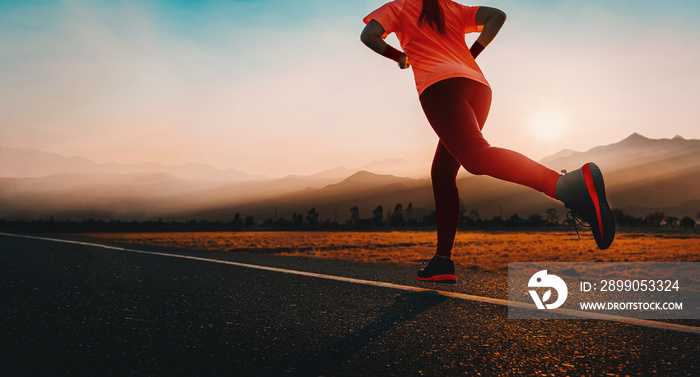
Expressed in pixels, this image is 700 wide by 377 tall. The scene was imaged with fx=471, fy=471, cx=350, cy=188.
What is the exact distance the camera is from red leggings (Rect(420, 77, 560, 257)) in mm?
2912

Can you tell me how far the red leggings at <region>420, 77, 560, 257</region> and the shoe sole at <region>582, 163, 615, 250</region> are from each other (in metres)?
0.19

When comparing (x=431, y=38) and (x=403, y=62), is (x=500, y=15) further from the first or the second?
(x=403, y=62)

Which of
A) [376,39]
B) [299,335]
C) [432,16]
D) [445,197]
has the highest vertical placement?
[432,16]

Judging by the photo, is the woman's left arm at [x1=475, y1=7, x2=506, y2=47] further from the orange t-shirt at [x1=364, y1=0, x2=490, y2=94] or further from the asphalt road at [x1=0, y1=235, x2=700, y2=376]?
the asphalt road at [x1=0, y1=235, x2=700, y2=376]

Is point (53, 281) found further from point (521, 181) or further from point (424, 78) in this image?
point (521, 181)

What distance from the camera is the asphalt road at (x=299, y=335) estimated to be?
6.30ft

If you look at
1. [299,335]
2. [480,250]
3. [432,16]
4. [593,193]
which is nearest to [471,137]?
[593,193]

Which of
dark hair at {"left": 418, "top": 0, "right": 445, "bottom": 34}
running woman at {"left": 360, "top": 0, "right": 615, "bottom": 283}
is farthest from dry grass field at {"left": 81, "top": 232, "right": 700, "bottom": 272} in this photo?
dark hair at {"left": 418, "top": 0, "right": 445, "bottom": 34}

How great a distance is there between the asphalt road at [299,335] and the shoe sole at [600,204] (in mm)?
510

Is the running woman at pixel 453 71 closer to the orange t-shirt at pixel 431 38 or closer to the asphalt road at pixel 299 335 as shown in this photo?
the orange t-shirt at pixel 431 38

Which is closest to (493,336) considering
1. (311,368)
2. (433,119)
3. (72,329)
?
(311,368)
